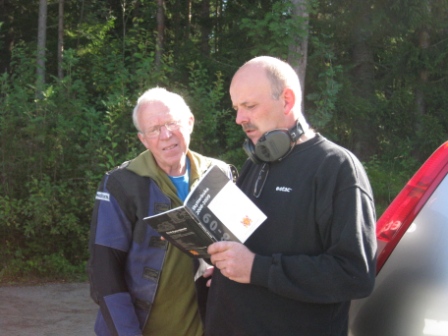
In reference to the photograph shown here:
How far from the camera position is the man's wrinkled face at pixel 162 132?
Result: 10.5 ft

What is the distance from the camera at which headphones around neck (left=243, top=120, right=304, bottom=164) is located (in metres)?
2.47

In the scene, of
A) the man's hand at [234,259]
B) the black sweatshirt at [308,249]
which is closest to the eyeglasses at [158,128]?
the black sweatshirt at [308,249]

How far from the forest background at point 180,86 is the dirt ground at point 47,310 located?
0.60m

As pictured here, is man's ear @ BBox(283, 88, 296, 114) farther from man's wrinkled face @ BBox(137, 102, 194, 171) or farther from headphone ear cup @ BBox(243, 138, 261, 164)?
man's wrinkled face @ BBox(137, 102, 194, 171)

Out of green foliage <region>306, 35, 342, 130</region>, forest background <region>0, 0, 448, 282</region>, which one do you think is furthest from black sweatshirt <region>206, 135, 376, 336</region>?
green foliage <region>306, 35, 342, 130</region>

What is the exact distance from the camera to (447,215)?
253 centimetres

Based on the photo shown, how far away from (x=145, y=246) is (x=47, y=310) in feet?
13.3

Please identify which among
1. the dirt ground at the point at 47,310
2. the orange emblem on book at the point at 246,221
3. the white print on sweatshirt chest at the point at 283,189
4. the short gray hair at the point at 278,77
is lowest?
the dirt ground at the point at 47,310

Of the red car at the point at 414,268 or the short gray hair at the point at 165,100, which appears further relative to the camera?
the short gray hair at the point at 165,100

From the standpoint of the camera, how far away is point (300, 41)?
10852mm

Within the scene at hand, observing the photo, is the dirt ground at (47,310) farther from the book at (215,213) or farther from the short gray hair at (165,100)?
the book at (215,213)

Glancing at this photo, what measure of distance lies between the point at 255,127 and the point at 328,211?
447mm

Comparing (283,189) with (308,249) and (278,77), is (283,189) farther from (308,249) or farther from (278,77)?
(278,77)

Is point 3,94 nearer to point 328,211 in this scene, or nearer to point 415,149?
point 328,211
